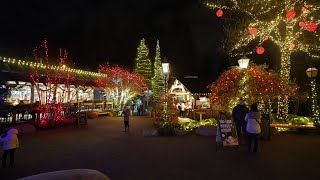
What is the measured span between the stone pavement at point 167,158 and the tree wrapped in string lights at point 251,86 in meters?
2.64

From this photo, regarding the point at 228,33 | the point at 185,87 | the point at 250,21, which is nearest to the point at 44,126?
the point at 228,33

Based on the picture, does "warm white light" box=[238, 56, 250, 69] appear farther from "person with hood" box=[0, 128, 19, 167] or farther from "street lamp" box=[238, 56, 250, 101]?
"person with hood" box=[0, 128, 19, 167]

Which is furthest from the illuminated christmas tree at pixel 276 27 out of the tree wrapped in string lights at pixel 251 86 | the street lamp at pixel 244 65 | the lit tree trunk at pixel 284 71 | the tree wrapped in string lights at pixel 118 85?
the tree wrapped in string lights at pixel 118 85

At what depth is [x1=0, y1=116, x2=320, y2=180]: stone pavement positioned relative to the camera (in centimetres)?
642

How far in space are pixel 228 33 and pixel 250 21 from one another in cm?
148

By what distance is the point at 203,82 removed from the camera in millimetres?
32719

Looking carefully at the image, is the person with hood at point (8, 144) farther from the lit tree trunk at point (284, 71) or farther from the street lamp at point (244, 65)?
the lit tree trunk at point (284, 71)

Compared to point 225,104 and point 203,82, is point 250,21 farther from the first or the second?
point 203,82

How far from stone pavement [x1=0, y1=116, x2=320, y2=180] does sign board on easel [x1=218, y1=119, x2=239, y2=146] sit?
33cm

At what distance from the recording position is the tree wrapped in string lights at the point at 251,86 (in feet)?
42.5

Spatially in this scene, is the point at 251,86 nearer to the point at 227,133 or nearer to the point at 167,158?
the point at 227,133

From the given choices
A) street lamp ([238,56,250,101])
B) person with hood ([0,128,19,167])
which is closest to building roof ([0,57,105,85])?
person with hood ([0,128,19,167])

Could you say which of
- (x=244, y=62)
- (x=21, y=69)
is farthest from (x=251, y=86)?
(x=21, y=69)

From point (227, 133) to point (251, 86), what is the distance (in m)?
5.00
